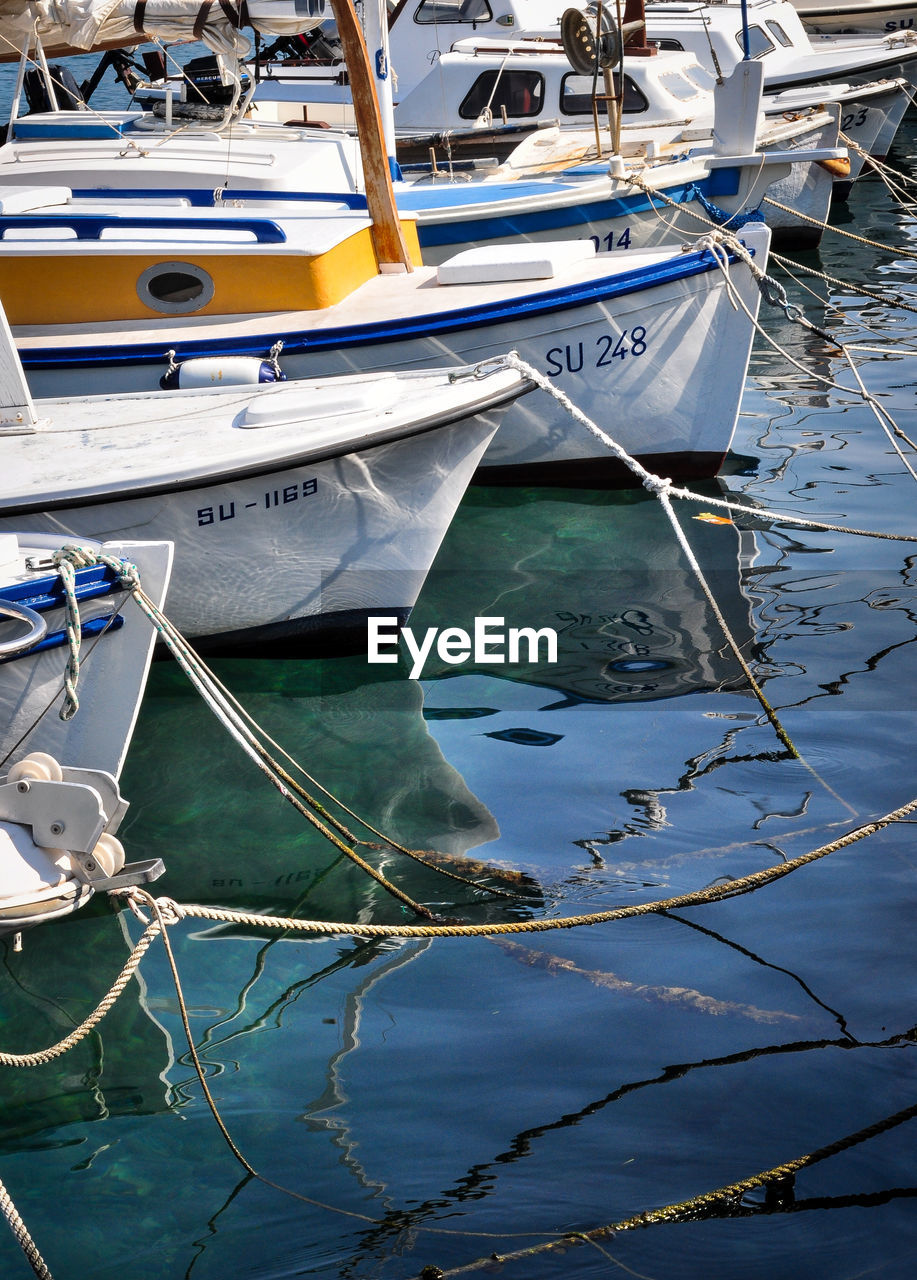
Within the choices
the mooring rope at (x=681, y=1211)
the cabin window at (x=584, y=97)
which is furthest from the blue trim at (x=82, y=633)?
the cabin window at (x=584, y=97)

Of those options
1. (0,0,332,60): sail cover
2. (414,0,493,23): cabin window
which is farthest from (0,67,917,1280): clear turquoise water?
(414,0,493,23): cabin window

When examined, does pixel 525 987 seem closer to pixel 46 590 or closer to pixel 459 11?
pixel 46 590

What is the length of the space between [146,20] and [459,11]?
8271 millimetres

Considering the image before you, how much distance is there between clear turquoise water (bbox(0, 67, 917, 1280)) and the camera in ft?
10.1

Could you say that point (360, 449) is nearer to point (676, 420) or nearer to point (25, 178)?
point (676, 420)

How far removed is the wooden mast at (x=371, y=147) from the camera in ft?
24.2

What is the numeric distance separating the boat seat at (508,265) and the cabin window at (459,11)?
896 cm

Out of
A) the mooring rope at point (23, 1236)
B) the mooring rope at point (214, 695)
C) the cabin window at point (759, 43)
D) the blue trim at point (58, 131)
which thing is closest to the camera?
the mooring rope at point (23, 1236)

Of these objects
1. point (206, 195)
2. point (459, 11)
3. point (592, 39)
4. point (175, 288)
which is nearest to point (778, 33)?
point (459, 11)

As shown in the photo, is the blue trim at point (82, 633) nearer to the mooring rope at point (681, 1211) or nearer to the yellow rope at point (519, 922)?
the yellow rope at point (519, 922)

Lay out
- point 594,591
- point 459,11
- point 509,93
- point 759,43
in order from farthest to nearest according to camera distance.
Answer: point 759,43, point 459,11, point 509,93, point 594,591

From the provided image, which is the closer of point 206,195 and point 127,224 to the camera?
point 127,224

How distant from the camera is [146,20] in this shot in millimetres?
8109

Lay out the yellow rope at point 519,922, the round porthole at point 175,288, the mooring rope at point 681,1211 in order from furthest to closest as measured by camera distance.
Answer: the round porthole at point 175,288 < the yellow rope at point 519,922 < the mooring rope at point 681,1211
